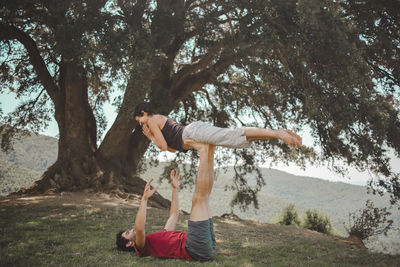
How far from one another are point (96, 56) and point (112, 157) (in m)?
5.08

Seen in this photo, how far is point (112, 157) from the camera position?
483 inches

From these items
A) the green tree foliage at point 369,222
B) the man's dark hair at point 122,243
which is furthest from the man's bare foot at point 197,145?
the green tree foliage at point 369,222

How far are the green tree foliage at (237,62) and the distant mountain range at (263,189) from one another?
3376 millimetres

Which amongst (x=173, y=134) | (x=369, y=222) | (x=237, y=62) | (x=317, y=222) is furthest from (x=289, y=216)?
(x=173, y=134)

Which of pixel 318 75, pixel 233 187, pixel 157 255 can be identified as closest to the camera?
pixel 157 255

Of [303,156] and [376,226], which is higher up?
[303,156]

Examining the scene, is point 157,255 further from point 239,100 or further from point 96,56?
point 239,100

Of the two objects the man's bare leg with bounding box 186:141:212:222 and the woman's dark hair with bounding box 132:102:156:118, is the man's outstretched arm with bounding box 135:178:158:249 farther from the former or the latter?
the woman's dark hair with bounding box 132:102:156:118

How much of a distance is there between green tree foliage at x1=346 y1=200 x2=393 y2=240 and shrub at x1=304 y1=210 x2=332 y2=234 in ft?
16.6

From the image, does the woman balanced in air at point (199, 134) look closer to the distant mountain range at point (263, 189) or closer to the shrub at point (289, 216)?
the distant mountain range at point (263, 189)

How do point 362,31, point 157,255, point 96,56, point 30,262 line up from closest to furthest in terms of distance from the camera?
point 30,262 < point 157,255 < point 96,56 < point 362,31

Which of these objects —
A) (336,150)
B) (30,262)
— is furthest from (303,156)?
(30,262)

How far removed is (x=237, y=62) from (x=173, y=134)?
525cm

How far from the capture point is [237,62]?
9617mm
